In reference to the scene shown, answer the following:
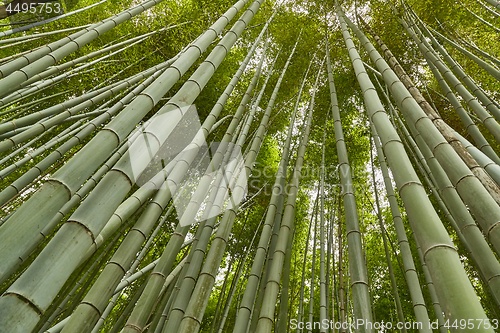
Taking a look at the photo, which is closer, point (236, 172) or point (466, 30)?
point (236, 172)

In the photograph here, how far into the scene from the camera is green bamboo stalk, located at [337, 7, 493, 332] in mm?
762

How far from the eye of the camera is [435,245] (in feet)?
2.81

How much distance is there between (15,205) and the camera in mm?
3709

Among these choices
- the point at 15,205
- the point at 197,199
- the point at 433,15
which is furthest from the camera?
the point at 433,15

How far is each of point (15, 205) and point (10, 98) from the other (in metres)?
1.58

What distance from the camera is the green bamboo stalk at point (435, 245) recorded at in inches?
30.0

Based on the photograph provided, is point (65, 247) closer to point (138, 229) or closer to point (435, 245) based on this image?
point (138, 229)

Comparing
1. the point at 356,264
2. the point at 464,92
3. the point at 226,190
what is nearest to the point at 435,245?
the point at 356,264

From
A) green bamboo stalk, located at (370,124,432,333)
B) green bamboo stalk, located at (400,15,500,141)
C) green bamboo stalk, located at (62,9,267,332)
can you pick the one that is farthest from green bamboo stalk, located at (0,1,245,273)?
green bamboo stalk, located at (400,15,500,141)

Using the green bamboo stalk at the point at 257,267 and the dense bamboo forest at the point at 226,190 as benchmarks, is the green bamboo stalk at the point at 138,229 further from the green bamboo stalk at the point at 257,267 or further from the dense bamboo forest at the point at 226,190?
the green bamboo stalk at the point at 257,267

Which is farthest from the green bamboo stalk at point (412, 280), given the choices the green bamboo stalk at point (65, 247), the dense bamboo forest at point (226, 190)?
the green bamboo stalk at point (65, 247)

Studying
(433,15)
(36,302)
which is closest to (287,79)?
(433,15)

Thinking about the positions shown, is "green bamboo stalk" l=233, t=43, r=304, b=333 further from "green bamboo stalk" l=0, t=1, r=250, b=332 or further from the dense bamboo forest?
"green bamboo stalk" l=0, t=1, r=250, b=332

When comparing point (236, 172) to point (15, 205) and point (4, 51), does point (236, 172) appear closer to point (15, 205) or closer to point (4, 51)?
point (15, 205)
